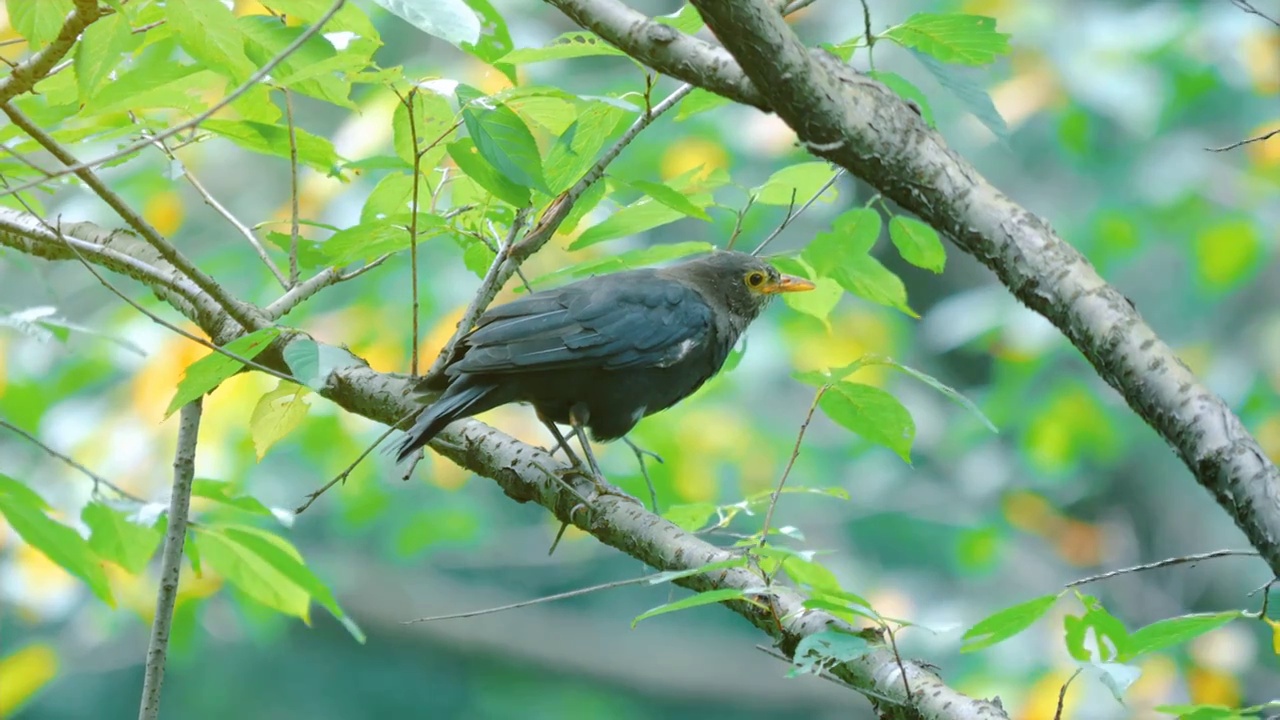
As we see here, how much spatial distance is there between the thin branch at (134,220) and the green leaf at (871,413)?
1.16m

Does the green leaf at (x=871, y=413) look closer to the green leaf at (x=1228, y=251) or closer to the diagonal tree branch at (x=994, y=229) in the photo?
the diagonal tree branch at (x=994, y=229)

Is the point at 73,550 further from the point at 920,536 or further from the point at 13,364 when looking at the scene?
the point at 920,536

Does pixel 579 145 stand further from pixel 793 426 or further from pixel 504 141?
pixel 793 426

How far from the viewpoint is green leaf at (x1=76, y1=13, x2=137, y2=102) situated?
1749 millimetres

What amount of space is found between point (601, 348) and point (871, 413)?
1.18 metres

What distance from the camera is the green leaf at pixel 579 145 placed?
1.92 meters

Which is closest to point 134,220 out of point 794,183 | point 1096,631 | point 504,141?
point 504,141

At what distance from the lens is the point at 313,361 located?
1701mm

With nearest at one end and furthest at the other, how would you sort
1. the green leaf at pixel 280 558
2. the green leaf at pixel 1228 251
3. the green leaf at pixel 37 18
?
the green leaf at pixel 37 18 < the green leaf at pixel 280 558 < the green leaf at pixel 1228 251

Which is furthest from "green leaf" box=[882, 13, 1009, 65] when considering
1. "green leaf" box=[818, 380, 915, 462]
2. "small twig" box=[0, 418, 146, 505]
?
"small twig" box=[0, 418, 146, 505]

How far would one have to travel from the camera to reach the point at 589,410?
10.7ft

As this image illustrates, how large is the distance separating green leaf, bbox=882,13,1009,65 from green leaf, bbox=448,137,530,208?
66 centimetres

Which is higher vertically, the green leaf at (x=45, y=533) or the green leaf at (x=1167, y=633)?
the green leaf at (x=1167, y=633)

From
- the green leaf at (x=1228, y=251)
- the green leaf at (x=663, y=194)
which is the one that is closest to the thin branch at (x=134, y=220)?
the green leaf at (x=663, y=194)
